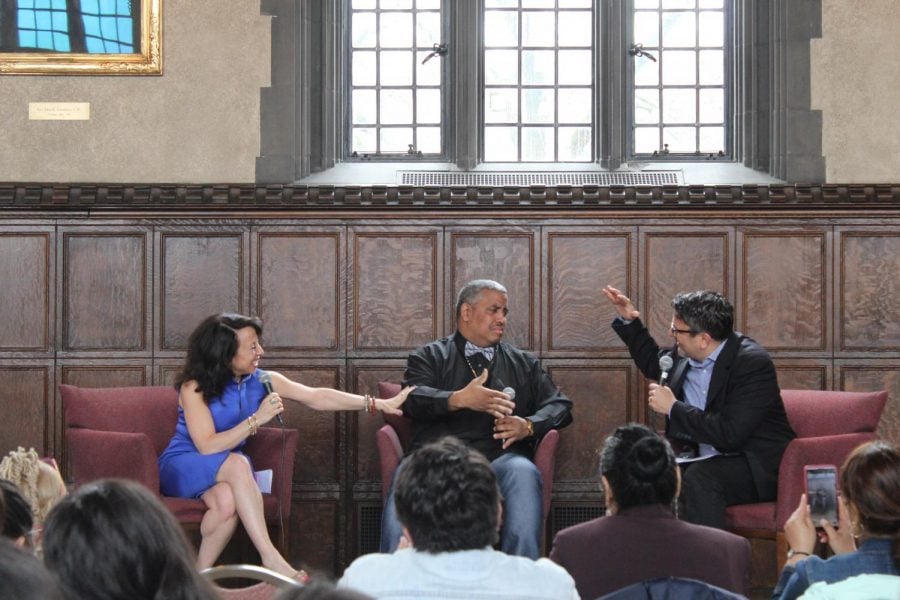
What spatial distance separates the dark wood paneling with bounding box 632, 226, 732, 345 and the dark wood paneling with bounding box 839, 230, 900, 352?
62 centimetres

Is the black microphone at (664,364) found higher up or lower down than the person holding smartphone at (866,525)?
higher up

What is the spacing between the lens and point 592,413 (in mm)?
6473

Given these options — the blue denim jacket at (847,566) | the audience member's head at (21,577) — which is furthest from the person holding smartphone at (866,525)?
the audience member's head at (21,577)

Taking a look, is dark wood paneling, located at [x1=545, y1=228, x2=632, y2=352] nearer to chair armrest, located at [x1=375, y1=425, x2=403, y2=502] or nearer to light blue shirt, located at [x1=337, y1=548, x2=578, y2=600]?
chair armrest, located at [x1=375, y1=425, x2=403, y2=502]

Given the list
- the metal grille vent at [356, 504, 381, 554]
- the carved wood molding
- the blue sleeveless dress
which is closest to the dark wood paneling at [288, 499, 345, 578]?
the metal grille vent at [356, 504, 381, 554]

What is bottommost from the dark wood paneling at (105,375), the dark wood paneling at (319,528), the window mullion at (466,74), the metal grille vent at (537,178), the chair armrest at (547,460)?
the dark wood paneling at (319,528)

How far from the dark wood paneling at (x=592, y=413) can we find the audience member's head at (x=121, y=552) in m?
4.71

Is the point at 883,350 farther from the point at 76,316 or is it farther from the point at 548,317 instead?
the point at 76,316

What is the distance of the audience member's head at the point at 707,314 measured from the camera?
5441 mm

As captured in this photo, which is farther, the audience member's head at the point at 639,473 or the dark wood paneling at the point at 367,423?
the dark wood paneling at the point at 367,423

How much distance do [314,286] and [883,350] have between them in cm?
296

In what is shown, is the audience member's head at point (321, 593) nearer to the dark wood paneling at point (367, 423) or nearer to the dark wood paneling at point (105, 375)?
the dark wood paneling at point (367, 423)

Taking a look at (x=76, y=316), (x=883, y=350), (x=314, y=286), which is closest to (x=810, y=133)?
(x=883, y=350)

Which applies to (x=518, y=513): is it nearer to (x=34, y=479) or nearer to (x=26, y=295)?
(x=34, y=479)
